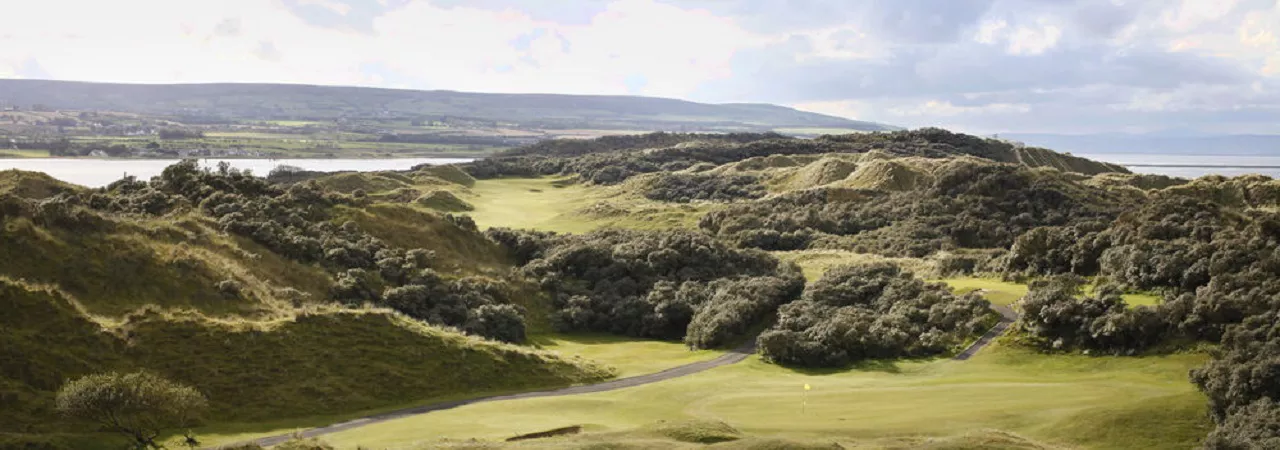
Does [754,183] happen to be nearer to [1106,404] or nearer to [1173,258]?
[1173,258]

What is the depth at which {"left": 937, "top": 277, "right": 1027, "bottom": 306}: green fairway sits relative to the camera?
57.8 meters

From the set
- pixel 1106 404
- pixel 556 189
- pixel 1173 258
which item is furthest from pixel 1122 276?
pixel 556 189

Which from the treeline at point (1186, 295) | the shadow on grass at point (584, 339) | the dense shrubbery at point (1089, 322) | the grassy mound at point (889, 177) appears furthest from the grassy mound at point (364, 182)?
the dense shrubbery at point (1089, 322)

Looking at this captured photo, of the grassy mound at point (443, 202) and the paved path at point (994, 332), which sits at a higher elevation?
the paved path at point (994, 332)

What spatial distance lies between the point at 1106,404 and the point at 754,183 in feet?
391

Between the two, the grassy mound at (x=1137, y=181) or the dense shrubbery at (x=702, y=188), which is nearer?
the grassy mound at (x=1137, y=181)

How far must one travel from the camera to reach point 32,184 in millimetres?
66688

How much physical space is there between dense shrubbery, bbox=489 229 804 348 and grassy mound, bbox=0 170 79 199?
101ft

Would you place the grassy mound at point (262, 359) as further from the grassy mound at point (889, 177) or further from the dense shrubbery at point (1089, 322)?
the grassy mound at point (889, 177)

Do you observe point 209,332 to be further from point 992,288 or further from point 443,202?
point 443,202

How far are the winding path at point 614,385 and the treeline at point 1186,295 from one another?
8.68 ft

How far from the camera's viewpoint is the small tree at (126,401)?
28.8 m

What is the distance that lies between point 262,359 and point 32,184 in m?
36.9

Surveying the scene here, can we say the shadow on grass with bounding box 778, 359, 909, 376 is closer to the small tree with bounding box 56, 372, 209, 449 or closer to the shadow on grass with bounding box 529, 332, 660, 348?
the shadow on grass with bounding box 529, 332, 660, 348
